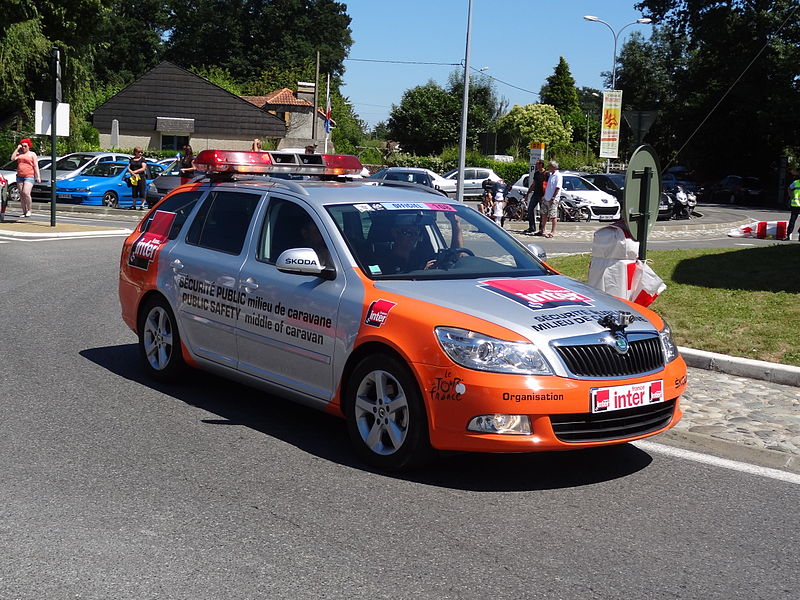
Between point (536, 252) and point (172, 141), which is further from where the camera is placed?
point (172, 141)

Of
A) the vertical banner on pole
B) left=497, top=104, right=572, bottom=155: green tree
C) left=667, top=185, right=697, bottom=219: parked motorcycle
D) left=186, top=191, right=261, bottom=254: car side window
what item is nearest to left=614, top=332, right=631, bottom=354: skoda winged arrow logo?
left=186, top=191, right=261, bottom=254: car side window

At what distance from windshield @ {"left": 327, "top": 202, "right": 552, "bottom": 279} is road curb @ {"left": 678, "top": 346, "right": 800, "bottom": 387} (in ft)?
9.10

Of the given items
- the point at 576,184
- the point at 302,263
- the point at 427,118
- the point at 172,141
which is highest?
the point at 427,118

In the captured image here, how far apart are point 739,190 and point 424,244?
176ft

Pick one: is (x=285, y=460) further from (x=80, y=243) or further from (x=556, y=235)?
(x=556, y=235)

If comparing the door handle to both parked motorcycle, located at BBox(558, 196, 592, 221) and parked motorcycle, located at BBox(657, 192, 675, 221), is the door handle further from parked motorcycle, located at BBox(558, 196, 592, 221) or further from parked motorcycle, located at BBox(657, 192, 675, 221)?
parked motorcycle, located at BBox(657, 192, 675, 221)

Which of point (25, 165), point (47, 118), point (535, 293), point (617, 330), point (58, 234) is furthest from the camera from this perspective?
point (25, 165)

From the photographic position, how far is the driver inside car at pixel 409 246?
6547mm

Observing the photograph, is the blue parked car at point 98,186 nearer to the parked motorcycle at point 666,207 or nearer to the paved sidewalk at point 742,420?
the parked motorcycle at point 666,207

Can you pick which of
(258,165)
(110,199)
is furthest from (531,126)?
(258,165)

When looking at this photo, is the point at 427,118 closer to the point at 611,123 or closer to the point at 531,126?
the point at 531,126

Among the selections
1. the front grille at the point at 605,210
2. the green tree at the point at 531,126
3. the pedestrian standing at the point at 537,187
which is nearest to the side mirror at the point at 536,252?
the pedestrian standing at the point at 537,187

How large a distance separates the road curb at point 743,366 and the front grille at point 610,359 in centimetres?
316

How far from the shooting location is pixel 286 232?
7.02 metres
